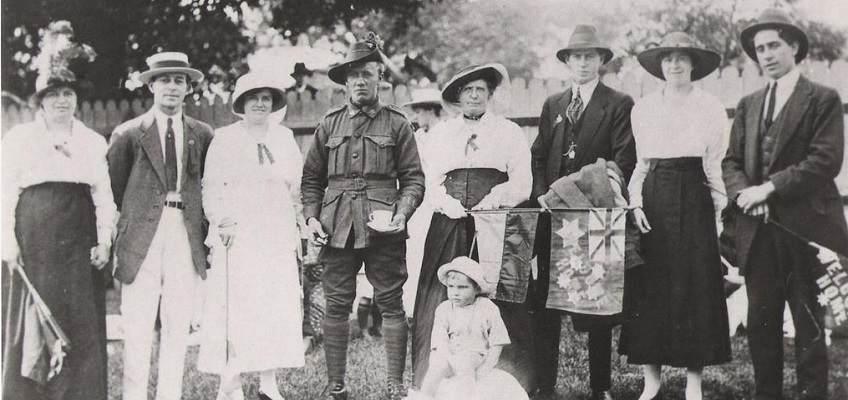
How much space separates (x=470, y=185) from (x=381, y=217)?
0.54 meters

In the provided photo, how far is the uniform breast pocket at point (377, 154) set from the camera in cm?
466

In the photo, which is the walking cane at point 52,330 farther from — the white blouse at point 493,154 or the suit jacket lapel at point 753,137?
the suit jacket lapel at point 753,137

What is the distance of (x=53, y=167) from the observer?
14.5 feet

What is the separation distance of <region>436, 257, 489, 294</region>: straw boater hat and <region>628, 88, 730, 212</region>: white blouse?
0.95 m

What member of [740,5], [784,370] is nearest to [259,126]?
[740,5]

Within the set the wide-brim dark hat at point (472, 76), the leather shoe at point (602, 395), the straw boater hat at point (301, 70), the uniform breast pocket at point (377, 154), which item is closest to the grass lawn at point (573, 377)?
the leather shoe at point (602, 395)

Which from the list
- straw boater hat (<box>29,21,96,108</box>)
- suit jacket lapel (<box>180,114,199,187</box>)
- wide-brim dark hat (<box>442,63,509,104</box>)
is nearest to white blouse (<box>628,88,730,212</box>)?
wide-brim dark hat (<box>442,63,509,104</box>)

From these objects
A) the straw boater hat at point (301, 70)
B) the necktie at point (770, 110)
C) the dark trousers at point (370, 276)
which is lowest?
the dark trousers at point (370, 276)

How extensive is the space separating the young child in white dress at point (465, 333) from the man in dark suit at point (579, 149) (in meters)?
0.46

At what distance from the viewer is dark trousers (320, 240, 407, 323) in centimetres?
461

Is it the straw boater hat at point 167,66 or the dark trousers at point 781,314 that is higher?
the straw boater hat at point 167,66

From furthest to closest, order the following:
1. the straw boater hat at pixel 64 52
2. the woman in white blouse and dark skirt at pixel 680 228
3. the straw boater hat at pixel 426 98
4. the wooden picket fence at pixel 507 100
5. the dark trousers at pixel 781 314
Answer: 1. the straw boater hat at pixel 426 98
2. the straw boater hat at pixel 64 52
3. the wooden picket fence at pixel 507 100
4. the woman in white blouse and dark skirt at pixel 680 228
5. the dark trousers at pixel 781 314

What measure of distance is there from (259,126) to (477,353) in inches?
71.9

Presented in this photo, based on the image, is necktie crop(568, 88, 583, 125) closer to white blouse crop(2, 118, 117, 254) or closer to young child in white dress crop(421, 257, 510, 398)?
young child in white dress crop(421, 257, 510, 398)
